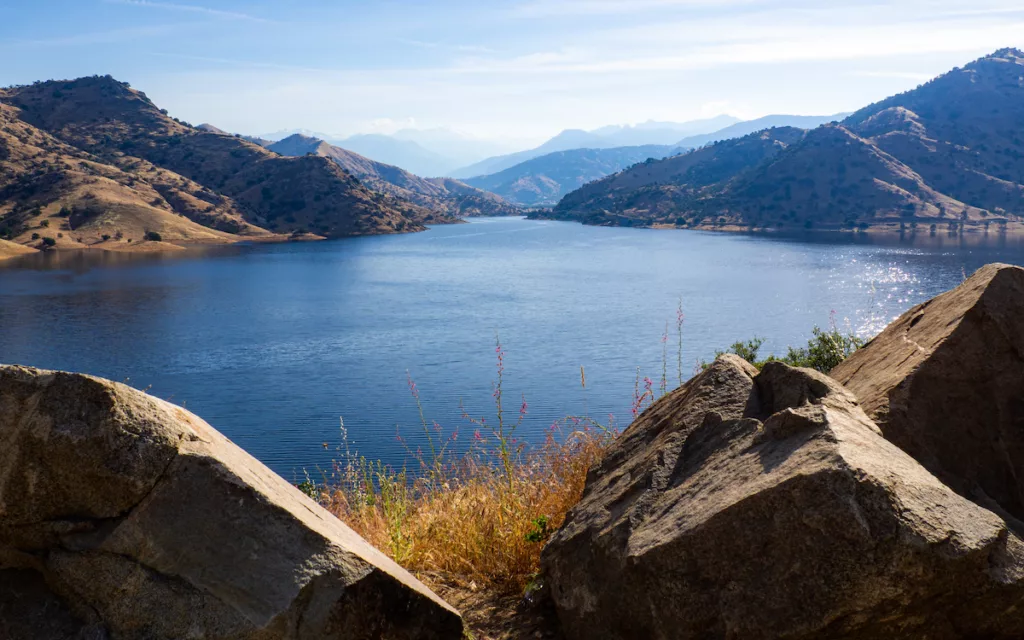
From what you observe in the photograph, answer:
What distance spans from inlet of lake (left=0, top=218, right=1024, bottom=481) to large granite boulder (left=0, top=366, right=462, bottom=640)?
450 inches

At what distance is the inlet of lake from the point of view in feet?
126

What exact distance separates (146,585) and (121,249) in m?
134

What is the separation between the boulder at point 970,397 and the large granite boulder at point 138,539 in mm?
3949

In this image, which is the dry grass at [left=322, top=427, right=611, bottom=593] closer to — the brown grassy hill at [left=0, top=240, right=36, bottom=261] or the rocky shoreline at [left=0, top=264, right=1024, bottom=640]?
the rocky shoreline at [left=0, top=264, right=1024, bottom=640]

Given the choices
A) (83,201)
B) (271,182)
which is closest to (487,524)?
(83,201)

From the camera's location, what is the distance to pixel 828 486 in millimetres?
4082

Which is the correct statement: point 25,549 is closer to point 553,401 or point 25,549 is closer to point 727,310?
point 553,401

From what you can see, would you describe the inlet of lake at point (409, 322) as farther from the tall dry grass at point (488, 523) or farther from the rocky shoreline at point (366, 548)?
the rocky shoreline at point (366, 548)

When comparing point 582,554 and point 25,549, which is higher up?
point 25,549

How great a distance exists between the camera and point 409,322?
6431 centimetres

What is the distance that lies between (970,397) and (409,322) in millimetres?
59491

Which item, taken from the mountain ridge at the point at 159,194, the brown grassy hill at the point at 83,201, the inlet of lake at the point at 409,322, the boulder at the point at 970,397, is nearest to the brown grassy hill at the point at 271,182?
the mountain ridge at the point at 159,194

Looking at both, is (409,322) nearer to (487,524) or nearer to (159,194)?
(487,524)

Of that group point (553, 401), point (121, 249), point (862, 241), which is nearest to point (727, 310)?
point (553, 401)
